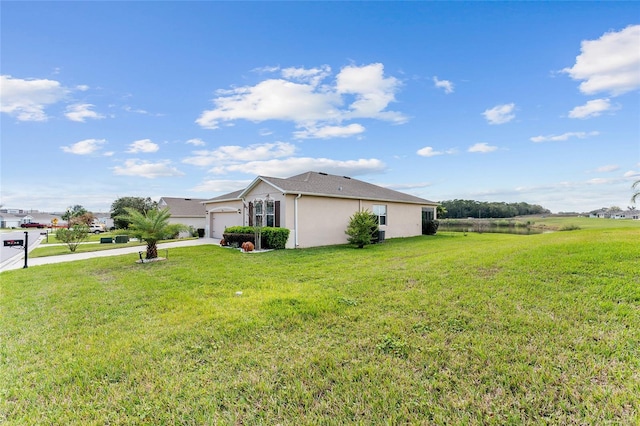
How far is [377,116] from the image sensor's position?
16.8 meters

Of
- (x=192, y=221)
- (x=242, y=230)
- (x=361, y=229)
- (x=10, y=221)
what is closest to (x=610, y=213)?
(x=361, y=229)

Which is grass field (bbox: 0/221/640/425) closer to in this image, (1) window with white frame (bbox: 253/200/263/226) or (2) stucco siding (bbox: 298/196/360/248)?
(2) stucco siding (bbox: 298/196/360/248)

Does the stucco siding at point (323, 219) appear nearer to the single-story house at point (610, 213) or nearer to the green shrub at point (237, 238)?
the green shrub at point (237, 238)

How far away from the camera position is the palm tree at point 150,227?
1153 cm

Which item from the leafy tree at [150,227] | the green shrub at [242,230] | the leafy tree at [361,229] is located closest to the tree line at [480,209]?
the leafy tree at [361,229]

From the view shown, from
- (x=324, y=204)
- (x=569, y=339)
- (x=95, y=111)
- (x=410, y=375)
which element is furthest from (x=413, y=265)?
(x=95, y=111)

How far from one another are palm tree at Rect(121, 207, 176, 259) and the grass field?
4788 mm

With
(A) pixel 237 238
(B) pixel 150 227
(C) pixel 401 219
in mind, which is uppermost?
(C) pixel 401 219

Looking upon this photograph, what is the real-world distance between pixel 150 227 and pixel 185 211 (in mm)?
19314

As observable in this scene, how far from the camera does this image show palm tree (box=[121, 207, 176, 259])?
1153cm

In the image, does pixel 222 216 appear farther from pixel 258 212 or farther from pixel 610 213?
pixel 610 213

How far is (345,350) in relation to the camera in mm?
3623

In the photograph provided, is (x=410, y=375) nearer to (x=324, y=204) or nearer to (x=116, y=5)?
(x=116, y=5)

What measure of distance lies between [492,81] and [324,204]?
9566mm
